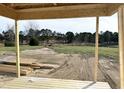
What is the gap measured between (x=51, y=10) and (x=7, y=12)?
2.44 ft

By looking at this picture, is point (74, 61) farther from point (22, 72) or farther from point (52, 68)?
point (22, 72)

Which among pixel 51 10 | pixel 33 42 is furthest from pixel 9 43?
pixel 51 10

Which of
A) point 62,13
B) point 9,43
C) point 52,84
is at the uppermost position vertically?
point 62,13

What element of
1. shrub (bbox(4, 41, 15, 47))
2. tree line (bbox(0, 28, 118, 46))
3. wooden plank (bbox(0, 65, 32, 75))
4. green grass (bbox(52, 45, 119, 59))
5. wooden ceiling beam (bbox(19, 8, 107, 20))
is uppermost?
wooden ceiling beam (bbox(19, 8, 107, 20))

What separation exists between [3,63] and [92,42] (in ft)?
7.71

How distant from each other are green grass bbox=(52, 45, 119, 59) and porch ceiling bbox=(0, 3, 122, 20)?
1907 mm

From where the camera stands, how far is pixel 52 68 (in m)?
5.49

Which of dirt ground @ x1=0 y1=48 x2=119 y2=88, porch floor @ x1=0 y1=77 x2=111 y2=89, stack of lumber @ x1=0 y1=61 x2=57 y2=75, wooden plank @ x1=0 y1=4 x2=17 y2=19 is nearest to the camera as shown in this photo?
porch floor @ x1=0 y1=77 x2=111 y2=89

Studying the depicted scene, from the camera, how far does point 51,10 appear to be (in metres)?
3.58

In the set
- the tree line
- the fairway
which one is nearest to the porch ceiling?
the tree line

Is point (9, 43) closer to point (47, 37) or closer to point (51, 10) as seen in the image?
point (47, 37)

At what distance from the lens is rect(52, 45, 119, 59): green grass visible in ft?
17.0

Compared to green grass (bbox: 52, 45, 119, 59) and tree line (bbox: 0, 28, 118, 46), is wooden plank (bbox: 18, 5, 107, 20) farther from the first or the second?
Answer: green grass (bbox: 52, 45, 119, 59)

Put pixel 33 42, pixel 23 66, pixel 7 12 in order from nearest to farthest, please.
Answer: pixel 7 12 < pixel 23 66 < pixel 33 42
